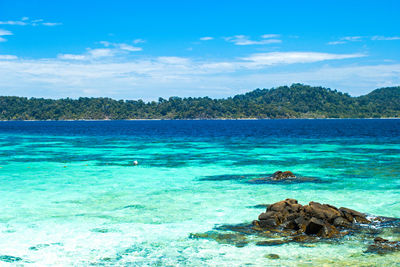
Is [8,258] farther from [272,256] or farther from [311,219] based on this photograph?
[311,219]

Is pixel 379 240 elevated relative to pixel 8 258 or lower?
elevated

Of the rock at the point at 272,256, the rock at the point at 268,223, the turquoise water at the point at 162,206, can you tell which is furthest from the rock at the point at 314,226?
the rock at the point at 272,256

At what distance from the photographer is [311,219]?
48.1ft

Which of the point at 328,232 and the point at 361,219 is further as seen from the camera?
the point at 361,219

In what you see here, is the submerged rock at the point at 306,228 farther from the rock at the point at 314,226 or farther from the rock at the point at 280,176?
the rock at the point at 280,176

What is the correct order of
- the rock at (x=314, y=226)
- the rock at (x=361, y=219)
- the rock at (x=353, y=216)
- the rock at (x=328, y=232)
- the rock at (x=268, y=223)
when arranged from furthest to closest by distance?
the rock at (x=361, y=219)
the rock at (x=353, y=216)
the rock at (x=268, y=223)
the rock at (x=314, y=226)
the rock at (x=328, y=232)

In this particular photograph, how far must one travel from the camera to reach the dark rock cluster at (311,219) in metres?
14.7

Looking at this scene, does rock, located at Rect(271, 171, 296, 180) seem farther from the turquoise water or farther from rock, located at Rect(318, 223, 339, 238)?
rock, located at Rect(318, 223, 339, 238)

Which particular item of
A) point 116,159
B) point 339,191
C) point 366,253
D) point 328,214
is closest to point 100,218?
point 328,214

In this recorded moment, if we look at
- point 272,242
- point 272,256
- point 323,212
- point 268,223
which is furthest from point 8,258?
point 323,212

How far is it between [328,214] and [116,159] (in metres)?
29.8

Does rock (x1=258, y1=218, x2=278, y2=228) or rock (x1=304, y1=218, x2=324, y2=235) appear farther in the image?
rock (x1=258, y1=218, x2=278, y2=228)

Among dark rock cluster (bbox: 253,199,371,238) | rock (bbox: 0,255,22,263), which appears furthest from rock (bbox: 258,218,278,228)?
rock (bbox: 0,255,22,263)

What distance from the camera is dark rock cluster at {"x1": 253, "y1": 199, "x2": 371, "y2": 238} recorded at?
577 inches
